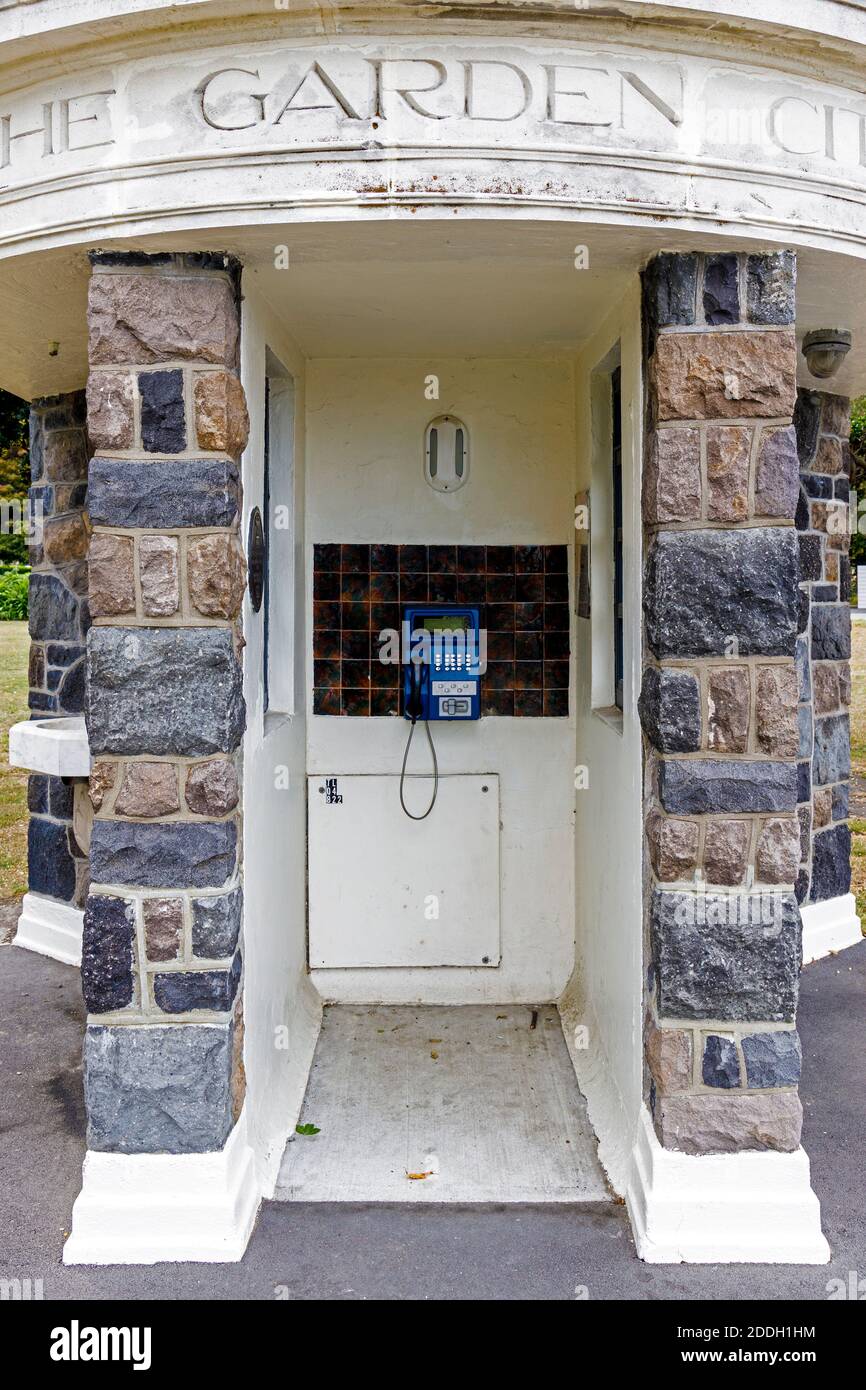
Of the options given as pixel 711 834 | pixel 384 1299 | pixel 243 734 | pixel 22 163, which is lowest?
pixel 384 1299

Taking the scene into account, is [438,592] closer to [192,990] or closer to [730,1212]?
[192,990]

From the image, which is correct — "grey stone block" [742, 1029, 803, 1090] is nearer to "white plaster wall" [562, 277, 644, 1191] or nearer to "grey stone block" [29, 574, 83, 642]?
"white plaster wall" [562, 277, 644, 1191]

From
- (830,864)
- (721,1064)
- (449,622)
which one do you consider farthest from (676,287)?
(830,864)

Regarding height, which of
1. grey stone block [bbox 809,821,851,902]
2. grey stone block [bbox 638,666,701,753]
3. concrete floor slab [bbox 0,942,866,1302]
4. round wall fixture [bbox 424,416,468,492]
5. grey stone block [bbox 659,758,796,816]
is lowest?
concrete floor slab [bbox 0,942,866,1302]

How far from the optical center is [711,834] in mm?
2719

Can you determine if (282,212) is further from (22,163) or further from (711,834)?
(711,834)

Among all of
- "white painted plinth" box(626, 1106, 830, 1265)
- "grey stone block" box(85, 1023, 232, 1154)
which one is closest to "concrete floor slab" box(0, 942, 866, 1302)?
"white painted plinth" box(626, 1106, 830, 1265)

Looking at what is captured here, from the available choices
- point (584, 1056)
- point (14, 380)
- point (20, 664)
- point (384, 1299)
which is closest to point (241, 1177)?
point (384, 1299)

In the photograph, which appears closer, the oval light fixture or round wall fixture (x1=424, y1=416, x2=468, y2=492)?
the oval light fixture

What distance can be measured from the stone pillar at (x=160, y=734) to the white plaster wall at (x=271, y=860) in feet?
0.70

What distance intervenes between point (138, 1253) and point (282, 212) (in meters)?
2.49

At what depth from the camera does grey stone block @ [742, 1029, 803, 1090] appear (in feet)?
8.95

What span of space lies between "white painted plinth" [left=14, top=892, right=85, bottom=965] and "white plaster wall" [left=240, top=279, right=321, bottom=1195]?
1.23 m

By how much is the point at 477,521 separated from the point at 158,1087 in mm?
2435
